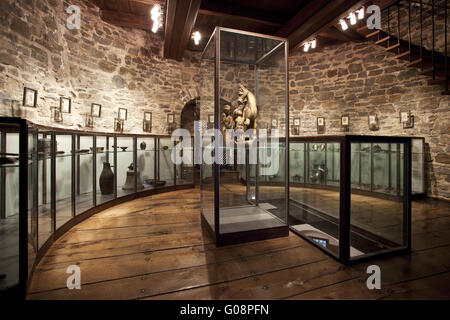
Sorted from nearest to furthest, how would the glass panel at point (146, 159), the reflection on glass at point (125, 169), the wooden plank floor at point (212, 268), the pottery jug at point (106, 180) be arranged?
the wooden plank floor at point (212, 268)
the pottery jug at point (106, 180)
the reflection on glass at point (125, 169)
the glass panel at point (146, 159)

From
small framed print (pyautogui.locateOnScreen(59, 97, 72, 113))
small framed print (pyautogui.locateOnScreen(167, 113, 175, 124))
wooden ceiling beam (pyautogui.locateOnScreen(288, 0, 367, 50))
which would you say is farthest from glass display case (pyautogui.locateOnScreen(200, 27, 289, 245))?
small framed print (pyautogui.locateOnScreen(167, 113, 175, 124))

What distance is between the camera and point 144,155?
508 cm

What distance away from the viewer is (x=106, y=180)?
374 centimetres

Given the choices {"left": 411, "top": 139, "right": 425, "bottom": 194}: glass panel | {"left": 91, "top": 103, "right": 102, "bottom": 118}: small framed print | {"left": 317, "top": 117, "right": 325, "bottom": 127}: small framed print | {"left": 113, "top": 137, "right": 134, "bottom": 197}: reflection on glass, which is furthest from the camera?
{"left": 317, "top": 117, "right": 325, "bottom": 127}: small framed print

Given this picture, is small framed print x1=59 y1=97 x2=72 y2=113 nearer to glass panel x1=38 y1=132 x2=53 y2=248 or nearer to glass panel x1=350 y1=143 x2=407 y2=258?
glass panel x1=38 y1=132 x2=53 y2=248

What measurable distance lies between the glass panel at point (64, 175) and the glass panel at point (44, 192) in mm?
404

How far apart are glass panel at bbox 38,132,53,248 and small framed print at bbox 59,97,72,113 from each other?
2.02 metres

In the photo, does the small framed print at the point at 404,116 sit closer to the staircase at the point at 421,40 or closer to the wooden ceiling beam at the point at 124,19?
the staircase at the point at 421,40

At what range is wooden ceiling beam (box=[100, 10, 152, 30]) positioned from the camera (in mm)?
4743

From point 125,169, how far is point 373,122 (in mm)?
5582

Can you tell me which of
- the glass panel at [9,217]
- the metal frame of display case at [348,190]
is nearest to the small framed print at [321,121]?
the metal frame of display case at [348,190]

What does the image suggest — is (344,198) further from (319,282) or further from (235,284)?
(235,284)

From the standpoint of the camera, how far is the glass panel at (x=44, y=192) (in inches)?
82.7

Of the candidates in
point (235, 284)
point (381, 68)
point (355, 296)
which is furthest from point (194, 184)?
point (381, 68)
